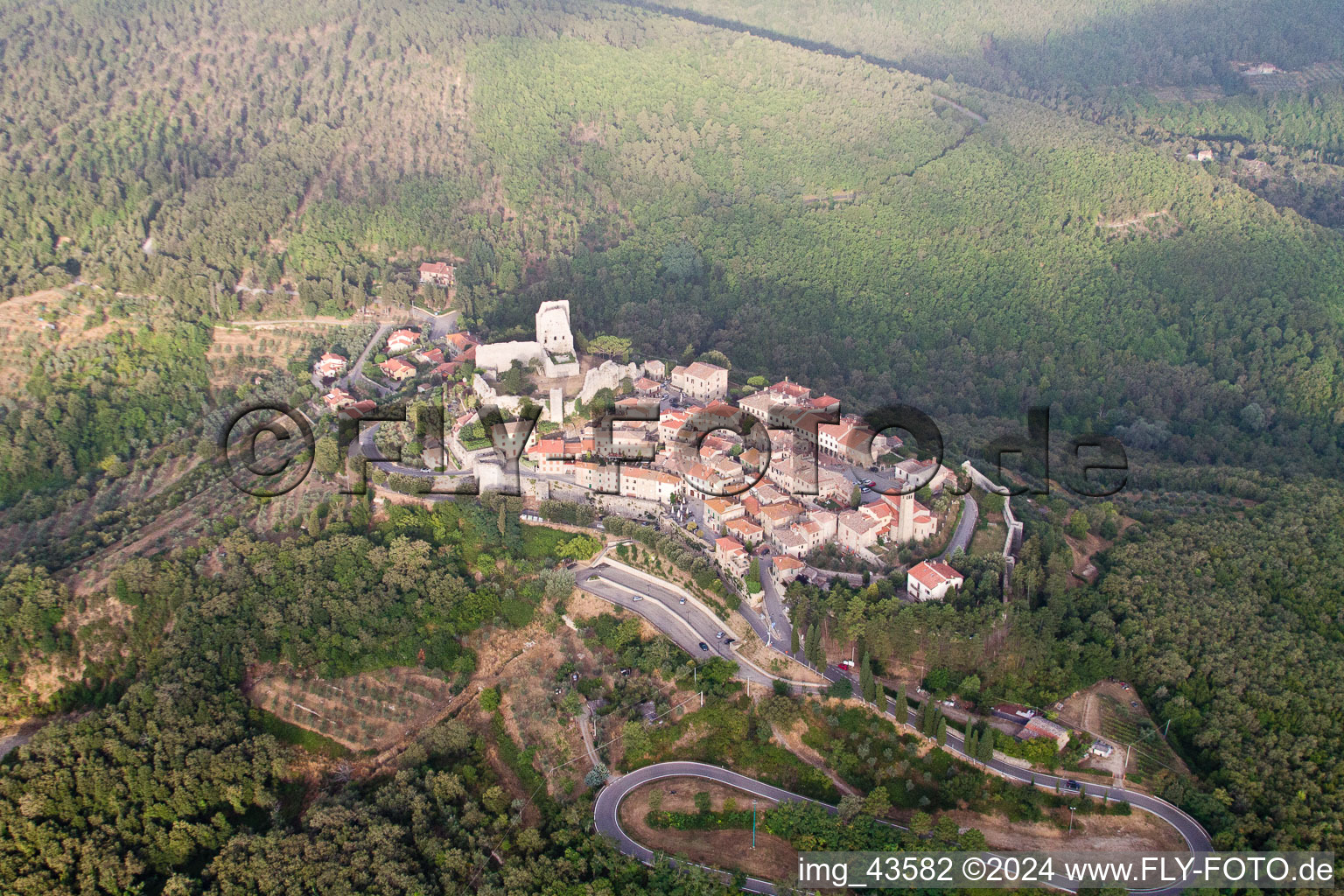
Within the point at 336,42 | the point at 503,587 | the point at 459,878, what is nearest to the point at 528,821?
the point at 459,878

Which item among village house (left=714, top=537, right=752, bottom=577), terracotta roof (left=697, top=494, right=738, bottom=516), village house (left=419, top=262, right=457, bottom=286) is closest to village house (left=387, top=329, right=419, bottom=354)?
village house (left=419, top=262, right=457, bottom=286)

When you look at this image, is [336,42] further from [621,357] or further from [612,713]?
[612,713]

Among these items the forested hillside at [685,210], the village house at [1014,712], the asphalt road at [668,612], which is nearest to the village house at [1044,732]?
the village house at [1014,712]

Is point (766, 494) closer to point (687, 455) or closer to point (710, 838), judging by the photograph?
point (687, 455)

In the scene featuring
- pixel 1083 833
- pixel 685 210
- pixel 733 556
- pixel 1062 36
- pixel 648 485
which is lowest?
pixel 1083 833

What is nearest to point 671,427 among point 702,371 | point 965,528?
point 702,371
